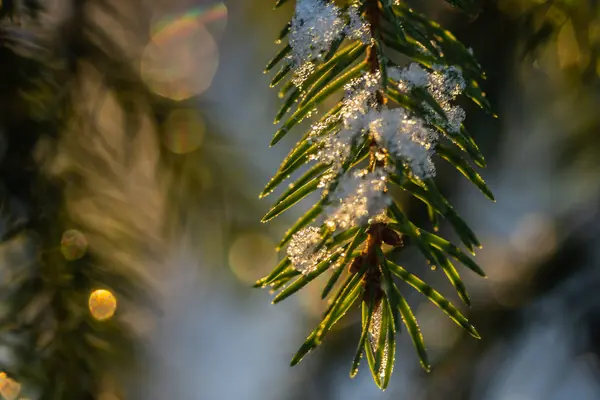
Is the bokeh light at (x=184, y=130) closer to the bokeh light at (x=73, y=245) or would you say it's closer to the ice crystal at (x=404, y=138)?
the bokeh light at (x=73, y=245)

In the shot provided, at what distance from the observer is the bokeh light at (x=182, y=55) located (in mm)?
615

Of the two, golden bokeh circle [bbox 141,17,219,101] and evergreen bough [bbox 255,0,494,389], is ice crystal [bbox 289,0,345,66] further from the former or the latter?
golden bokeh circle [bbox 141,17,219,101]

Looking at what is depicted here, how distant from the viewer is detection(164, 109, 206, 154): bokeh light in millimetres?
587

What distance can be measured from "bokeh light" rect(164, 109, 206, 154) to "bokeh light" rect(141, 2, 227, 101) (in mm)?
23

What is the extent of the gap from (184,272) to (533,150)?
63 cm

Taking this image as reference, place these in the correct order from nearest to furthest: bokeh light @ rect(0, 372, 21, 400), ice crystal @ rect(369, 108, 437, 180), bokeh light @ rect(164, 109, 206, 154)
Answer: ice crystal @ rect(369, 108, 437, 180)
bokeh light @ rect(0, 372, 21, 400)
bokeh light @ rect(164, 109, 206, 154)

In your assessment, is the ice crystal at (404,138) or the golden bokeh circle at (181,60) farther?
the golden bokeh circle at (181,60)

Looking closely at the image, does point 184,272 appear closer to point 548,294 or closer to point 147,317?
point 147,317

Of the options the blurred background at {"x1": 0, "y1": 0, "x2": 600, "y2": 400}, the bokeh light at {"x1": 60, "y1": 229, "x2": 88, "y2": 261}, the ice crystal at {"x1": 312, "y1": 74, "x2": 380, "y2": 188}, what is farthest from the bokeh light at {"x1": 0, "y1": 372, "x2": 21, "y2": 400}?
the ice crystal at {"x1": 312, "y1": 74, "x2": 380, "y2": 188}

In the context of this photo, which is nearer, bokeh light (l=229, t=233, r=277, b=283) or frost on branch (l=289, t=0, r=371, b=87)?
frost on branch (l=289, t=0, r=371, b=87)

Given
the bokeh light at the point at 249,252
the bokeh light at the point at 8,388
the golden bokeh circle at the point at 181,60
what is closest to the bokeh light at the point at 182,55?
the golden bokeh circle at the point at 181,60

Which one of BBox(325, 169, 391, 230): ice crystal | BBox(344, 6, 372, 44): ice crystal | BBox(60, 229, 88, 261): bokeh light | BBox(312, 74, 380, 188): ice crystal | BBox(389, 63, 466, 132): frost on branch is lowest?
BBox(60, 229, 88, 261): bokeh light

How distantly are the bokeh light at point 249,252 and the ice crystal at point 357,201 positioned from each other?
1.31 feet

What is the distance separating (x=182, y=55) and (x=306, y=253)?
0.54 meters
